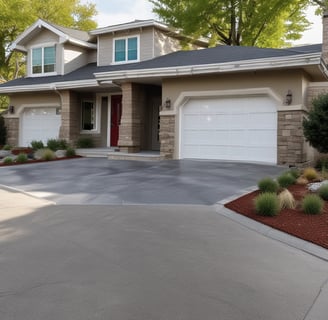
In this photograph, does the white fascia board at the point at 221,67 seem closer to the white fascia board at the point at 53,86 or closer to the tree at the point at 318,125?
the tree at the point at 318,125

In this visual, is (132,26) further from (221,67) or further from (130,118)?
(221,67)

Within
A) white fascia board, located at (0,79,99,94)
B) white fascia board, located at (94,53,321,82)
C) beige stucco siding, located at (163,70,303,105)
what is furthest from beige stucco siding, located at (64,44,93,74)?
beige stucco siding, located at (163,70,303,105)

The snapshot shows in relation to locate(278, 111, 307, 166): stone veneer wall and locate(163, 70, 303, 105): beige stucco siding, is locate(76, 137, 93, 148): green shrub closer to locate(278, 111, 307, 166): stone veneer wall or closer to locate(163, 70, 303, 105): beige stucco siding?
locate(163, 70, 303, 105): beige stucco siding

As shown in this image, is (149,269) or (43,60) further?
(43,60)

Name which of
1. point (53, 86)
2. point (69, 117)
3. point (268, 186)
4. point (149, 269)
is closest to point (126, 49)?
point (53, 86)

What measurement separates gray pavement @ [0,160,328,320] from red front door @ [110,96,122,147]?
1386 cm

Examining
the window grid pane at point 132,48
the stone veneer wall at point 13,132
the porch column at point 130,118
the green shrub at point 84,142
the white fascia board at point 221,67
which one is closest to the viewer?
the white fascia board at point 221,67

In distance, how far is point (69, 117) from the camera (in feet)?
66.2

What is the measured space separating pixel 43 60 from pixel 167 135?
1090 centimetres

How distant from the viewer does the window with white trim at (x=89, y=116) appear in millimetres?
21359

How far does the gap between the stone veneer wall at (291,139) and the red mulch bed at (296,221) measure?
18.6 ft

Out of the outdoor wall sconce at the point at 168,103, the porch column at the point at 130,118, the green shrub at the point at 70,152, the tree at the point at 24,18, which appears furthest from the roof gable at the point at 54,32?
the tree at the point at 24,18

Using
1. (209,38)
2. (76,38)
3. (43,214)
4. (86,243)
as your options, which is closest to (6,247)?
(86,243)

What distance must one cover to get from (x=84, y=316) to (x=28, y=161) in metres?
13.8
